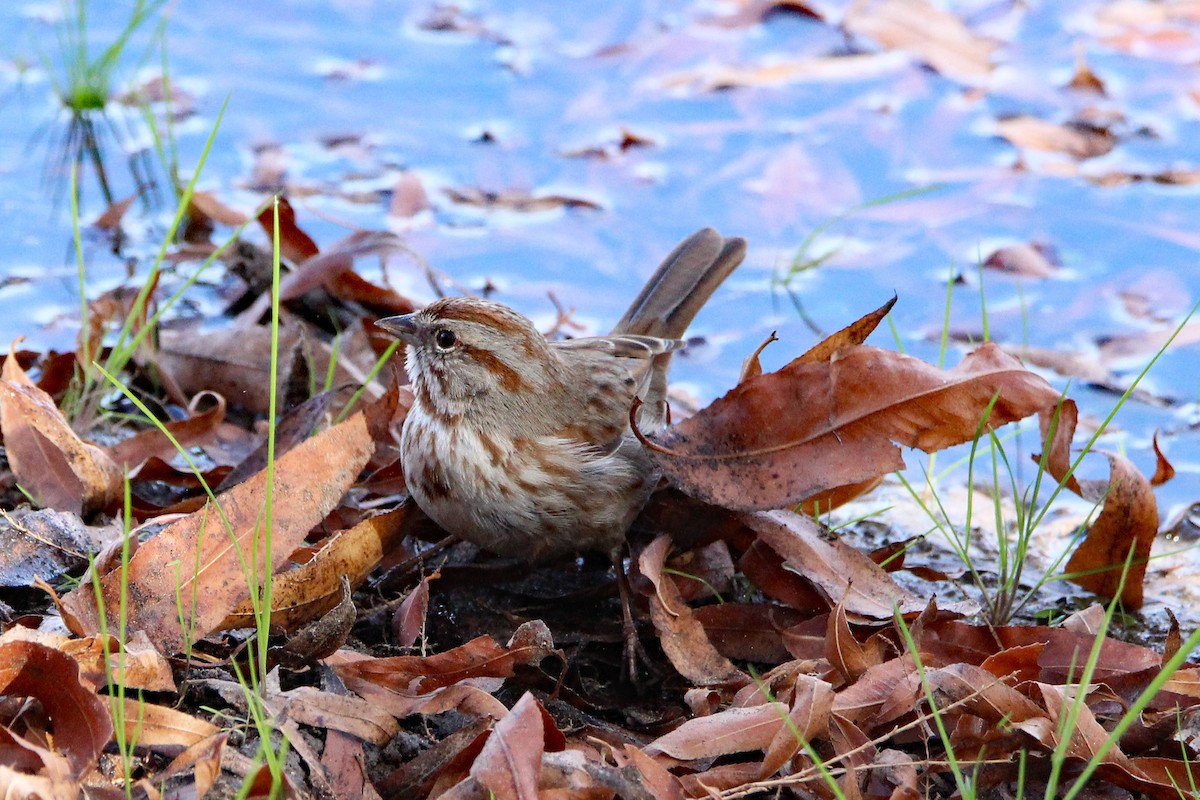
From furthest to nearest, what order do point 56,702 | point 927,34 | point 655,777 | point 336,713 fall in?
point 927,34
point 336,713
point 655,777
point 56,702

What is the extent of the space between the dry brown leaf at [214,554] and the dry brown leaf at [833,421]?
980 millimetres

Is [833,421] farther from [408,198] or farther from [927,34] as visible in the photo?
[927,34]

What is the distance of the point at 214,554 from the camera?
366 cm

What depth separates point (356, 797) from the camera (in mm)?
3152

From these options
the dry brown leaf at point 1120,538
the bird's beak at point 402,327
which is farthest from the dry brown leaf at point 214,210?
the dry brown leaf at point 1120,538

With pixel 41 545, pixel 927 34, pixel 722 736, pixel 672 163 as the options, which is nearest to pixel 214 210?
pixel 672 163

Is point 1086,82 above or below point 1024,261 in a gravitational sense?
above

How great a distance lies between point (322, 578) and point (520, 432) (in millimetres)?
927

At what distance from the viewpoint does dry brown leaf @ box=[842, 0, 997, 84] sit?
29.3ft

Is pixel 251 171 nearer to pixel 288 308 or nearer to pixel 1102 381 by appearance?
pixel 288 308

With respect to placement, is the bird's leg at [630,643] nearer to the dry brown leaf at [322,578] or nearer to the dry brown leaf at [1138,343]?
the dry brown leaf at [322,578]

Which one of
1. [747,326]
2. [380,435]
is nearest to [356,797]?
[380,435]

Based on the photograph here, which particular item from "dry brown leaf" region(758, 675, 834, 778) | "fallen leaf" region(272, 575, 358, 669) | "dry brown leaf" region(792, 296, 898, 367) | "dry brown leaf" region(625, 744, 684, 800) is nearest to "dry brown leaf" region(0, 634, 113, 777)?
"fallen leaf" region(272, 575, 358, 669)

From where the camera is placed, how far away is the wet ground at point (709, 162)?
6828 millimetres
